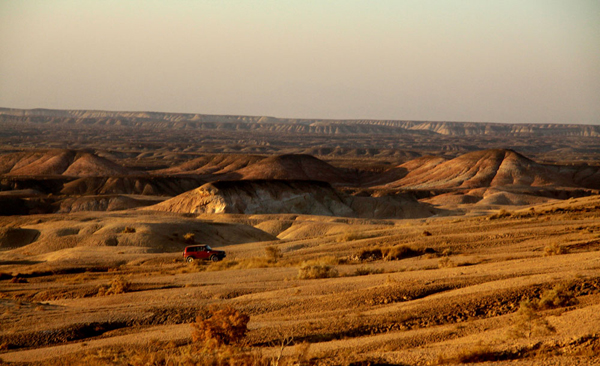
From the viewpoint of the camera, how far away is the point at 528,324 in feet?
41.3

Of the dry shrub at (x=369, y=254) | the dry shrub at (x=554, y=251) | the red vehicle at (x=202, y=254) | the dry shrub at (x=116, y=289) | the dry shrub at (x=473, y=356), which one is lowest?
the red vehicle at (x=202, y=254)

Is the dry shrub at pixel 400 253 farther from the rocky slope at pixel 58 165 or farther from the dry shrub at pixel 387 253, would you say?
the rocky slope at pixel 58 165

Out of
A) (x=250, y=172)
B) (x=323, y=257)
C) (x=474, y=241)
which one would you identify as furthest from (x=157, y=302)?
(x=250, y=172)

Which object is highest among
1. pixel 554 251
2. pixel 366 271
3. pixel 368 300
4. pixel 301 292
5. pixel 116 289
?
pixel 554 251

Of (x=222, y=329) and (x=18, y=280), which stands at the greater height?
(x=222, y=329)

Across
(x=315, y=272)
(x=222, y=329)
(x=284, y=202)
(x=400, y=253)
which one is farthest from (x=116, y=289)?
(x=284, y=202)

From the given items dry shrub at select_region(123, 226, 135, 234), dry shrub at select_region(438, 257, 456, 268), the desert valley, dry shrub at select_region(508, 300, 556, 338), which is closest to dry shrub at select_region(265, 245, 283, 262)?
the desert valley

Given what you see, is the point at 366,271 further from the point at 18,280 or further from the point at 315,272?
the point at 18,280

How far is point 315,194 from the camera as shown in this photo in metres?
74.2

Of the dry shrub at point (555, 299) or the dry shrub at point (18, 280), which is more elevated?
the dry shrub at point (555, 299)

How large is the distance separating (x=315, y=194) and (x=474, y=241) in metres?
46.1

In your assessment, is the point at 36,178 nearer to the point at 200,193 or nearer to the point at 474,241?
the point at 200,193

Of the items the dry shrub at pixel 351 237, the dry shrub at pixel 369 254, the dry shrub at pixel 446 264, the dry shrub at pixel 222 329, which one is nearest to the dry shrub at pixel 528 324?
the dry shrub at pixel 222 329

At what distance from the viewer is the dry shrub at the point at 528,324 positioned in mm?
12031
